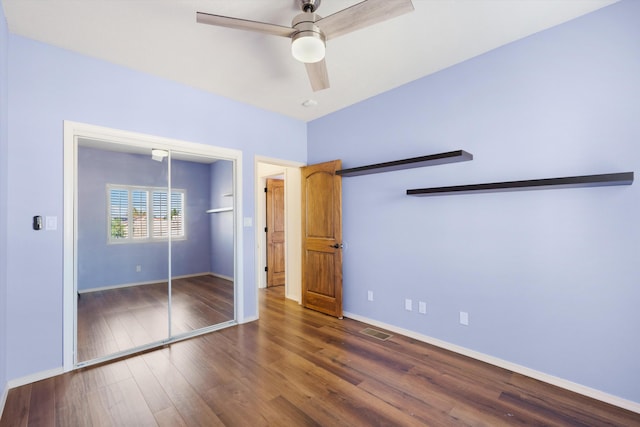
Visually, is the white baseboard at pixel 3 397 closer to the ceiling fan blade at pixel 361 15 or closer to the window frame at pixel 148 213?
the window frame at pixel 148 213

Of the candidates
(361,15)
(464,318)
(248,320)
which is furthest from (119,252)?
(464,318)

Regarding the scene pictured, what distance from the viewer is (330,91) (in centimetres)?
355

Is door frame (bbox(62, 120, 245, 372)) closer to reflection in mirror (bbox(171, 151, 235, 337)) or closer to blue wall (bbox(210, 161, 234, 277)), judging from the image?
reflection in mirror (bbox(171, 151, 235, 337))

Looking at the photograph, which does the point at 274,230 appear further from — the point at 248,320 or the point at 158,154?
the point at 158,154

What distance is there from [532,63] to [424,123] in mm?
1058

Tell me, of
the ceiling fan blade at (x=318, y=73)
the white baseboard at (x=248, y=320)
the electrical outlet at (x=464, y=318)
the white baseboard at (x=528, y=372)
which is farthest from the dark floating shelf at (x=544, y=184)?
the white baseboard at (x=248, y=320)

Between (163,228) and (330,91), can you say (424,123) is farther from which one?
(163,228)

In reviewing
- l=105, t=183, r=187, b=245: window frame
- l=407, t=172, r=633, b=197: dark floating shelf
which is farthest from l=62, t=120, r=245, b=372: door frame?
l=407, t=172, r=633, b=197: dark floating shelf

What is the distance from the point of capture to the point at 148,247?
3.23 metres

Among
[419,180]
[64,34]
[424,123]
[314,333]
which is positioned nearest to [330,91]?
[424,123]

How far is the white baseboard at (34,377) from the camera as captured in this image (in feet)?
7.61

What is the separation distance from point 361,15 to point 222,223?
9.57 feet

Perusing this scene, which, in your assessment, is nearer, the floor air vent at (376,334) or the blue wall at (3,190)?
the blue wall at (3,190)

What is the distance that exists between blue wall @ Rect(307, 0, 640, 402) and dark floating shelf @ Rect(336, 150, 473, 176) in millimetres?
143
